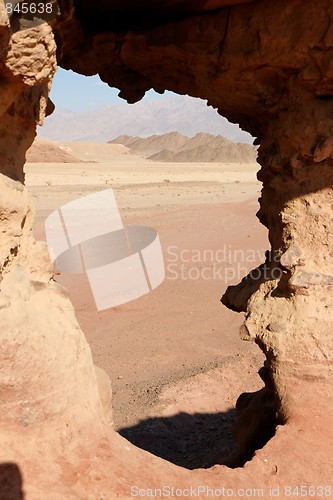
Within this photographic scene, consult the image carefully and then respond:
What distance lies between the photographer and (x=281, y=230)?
4.31m

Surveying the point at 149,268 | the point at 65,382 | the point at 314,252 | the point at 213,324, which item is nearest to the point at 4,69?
the point at 65,382

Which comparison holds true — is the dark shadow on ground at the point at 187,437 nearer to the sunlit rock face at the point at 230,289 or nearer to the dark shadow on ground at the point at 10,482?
the sunlit rock face at the point at 230,289

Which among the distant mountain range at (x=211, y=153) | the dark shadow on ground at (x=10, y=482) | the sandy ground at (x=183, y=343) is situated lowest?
the distant mountain range at (x=211, y=153)

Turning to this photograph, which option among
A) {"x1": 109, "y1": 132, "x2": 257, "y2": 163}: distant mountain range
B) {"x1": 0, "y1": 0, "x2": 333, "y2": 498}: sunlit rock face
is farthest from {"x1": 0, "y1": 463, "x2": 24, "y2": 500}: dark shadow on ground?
{"x1": 109, "y1": 132, "x2": 257, "y2": 163}: distant mountain range

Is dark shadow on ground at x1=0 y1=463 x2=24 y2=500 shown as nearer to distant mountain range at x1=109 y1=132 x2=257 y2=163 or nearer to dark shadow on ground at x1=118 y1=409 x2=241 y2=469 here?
dark shadow on ground at x1=118 y1=409 x2=241 y2=469

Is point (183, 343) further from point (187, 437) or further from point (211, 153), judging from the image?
point (211, 153)

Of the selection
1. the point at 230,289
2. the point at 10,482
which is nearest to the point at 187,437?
the point at 230,289

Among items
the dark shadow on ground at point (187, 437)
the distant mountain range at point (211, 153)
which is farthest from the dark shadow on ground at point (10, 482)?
the distant mountain range at point (211, 153)

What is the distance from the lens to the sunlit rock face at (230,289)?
2.84m

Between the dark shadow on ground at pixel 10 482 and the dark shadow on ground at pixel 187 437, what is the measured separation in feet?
9.53

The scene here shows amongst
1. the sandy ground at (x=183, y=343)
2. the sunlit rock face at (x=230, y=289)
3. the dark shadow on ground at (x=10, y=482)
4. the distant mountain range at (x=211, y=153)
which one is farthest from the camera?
the distant mountain range at (x=211, y=153)

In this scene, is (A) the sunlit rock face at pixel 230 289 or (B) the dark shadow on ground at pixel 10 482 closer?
(B) the dark shadow on ground at pixel 10 482

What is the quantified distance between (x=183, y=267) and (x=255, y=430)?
6903mm

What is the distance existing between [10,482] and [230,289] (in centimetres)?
276
